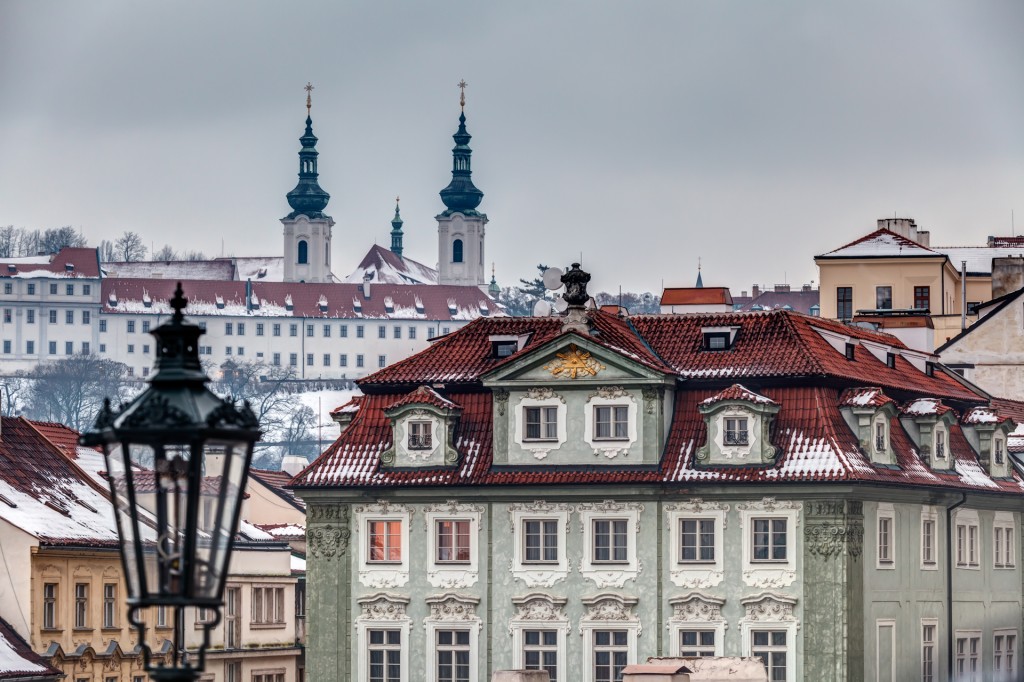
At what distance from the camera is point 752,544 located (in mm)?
46531

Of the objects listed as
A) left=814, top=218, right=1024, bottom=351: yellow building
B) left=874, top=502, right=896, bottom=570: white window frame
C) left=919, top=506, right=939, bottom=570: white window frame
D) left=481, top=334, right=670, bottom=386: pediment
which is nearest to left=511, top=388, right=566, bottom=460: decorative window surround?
left=481, top=334, right=670, bottom=386: pediment

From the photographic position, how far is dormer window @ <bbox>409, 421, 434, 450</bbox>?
1925 inches

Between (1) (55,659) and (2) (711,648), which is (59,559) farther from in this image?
(2) (711,648)

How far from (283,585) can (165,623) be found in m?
8.15

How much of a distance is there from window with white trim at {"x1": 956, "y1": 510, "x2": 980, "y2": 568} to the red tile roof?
779 cm

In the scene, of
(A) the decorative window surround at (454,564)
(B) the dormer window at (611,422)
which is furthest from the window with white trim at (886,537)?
(A) the decorative window surround at (454,564)

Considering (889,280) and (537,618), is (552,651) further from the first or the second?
(889,280)

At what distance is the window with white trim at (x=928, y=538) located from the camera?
160ft

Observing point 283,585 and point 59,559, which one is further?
point 283,585

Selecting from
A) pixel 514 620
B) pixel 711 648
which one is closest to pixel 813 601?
pixel 711 648

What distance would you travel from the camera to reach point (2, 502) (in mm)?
49844

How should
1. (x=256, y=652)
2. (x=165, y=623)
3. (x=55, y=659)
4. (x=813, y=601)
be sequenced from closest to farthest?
(x=813, y=601) → (x=55, y=659) → (x=165, y=623) → (x=256, y=652)

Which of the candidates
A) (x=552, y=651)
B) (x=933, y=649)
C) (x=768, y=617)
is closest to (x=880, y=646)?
(x=768, y=617)

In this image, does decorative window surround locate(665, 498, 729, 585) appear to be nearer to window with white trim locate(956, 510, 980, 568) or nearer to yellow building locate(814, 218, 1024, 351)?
window with white trim locate(956, 510, 980, 568)
